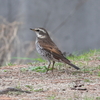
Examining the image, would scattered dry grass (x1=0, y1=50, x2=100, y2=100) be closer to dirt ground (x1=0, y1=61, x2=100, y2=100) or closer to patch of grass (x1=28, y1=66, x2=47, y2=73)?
dirt ground (x1=0, y1=61, x2=100, y2=100)

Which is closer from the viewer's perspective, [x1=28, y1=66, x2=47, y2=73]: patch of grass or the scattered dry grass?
the scattered dry grass

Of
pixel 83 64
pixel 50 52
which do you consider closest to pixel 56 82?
pixel 50 52

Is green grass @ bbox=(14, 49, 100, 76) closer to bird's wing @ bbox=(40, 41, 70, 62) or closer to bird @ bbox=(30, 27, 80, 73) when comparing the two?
bird @ bbox=(30, 27, 80, 73)

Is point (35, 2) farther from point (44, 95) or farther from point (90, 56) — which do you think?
point (44, 95)

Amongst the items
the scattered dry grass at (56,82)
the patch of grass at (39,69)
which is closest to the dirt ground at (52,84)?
the scattered dry grass at (56,82)

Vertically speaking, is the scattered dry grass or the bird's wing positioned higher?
the bird's wing

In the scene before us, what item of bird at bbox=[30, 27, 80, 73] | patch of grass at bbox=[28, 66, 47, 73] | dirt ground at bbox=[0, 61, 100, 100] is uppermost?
bird at bbox=[30, 27, 80, 73]

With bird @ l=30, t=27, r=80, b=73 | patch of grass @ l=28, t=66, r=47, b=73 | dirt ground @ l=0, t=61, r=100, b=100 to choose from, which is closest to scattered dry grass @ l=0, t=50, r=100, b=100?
dirt ground @ l=0, t=61, r=100, b=100

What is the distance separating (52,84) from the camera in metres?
6.57

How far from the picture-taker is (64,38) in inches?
534

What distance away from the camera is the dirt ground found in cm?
571

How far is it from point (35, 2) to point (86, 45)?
88.7 inches

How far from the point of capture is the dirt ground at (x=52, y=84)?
18.7 feet

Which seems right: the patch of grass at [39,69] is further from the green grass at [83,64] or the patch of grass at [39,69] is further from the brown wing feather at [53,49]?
the brown wing feather at [53,49]
